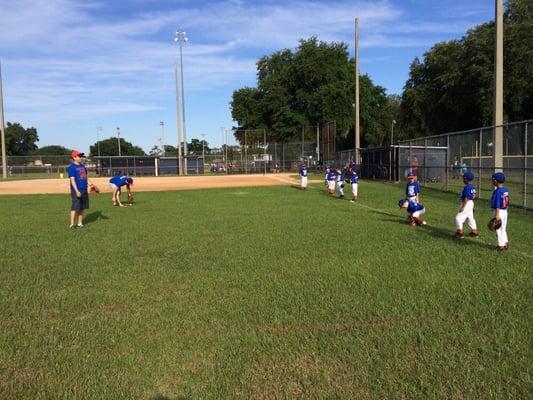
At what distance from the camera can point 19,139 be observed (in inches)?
5581

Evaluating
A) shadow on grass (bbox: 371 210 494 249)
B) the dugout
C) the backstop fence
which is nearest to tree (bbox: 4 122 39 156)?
the dugout

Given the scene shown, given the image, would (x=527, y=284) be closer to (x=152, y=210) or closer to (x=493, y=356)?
(x=493, y=356)

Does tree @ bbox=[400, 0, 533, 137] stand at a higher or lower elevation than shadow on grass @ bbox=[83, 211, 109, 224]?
higher

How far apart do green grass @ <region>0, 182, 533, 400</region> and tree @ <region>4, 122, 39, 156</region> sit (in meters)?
139

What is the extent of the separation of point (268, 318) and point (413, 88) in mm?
49438

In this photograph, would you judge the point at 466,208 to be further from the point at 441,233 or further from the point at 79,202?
the point at 79,202

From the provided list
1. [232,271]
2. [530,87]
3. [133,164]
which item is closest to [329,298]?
[232,271]

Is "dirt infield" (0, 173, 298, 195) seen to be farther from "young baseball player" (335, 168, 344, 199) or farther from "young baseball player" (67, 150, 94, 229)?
"young baseball player" (67, 150, 94, 229)

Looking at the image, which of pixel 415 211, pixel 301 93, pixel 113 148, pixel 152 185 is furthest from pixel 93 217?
pixel 113 148

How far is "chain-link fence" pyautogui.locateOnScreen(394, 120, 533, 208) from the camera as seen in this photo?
16.7 meters

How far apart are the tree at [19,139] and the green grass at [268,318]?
457 ft

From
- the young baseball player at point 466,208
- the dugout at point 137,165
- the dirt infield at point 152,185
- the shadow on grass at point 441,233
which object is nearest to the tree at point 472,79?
the dirt infield at point 152,185

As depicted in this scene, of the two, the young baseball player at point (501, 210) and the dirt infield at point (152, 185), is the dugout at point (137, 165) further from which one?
the young baseball player at point (501, 210)

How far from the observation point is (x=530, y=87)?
41031mm
